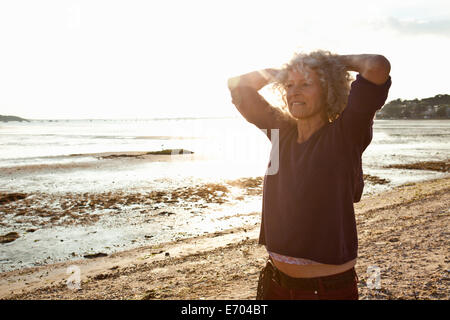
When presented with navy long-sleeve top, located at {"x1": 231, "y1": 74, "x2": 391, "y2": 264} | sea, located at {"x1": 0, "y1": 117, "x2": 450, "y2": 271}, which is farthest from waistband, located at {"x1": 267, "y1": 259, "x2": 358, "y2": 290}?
sea, located at {"x1": 0, "y1": 117, "x2": 450, "y2": 271}

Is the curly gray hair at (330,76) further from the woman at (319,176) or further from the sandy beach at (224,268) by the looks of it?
the sandy beach at (224,268)

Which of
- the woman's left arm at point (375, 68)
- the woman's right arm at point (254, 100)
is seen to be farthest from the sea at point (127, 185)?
the woman's left arm at point (375, 68)

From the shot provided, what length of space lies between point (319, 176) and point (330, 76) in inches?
26.3

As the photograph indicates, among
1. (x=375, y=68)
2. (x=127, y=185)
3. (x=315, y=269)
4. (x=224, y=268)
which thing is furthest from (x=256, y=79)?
(x=127, y=185)

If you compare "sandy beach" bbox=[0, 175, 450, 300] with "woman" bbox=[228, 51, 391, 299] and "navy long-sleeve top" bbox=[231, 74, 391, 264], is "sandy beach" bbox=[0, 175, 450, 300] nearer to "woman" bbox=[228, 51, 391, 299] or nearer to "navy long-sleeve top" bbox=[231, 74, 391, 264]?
"woman" bbox=[228, 51, 391, 299]

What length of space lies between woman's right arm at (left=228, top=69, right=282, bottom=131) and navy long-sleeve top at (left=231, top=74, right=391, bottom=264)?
0.48 meters

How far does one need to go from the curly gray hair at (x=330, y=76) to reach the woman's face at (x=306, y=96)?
0.09ft

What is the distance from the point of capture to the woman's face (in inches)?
92.0

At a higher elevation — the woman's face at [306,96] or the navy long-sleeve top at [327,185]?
the woman's face at [306,96]

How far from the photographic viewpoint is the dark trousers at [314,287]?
2.21 m

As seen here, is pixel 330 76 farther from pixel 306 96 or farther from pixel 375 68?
pixel 375 68

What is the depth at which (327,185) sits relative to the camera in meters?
2.12

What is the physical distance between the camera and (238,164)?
28875mm
